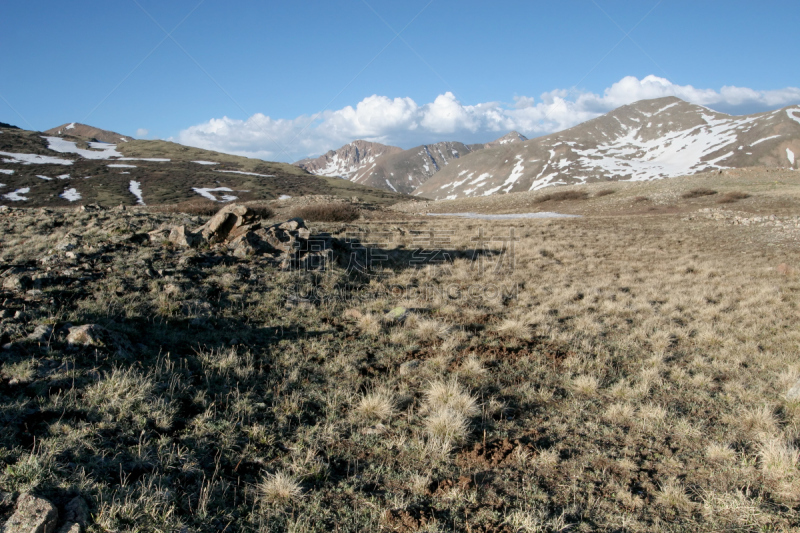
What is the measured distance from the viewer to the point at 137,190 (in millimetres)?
77000

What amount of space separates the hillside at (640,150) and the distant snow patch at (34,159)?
426ft

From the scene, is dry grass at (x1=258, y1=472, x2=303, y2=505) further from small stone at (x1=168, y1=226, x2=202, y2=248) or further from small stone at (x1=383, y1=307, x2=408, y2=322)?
small stone at (x1=168, y1=226, x2=202, y2=248)

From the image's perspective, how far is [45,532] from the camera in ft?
8.91

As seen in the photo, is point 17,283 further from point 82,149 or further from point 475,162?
point 475,162

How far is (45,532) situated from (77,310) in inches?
195

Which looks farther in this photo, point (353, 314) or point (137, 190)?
point (137, 190)

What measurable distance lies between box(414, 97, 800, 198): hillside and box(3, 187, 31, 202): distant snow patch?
12791cm

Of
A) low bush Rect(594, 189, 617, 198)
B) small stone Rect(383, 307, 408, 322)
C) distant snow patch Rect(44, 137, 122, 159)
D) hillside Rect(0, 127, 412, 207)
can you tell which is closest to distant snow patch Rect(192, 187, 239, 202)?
hillside Rect(0, 127, 412, 207)

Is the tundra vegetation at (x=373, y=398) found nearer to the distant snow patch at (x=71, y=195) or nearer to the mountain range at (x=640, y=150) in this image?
the distant snow patch at (x=71, y=195)

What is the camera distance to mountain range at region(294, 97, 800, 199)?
11475 centimetres

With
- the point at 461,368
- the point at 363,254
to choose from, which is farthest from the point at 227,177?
the point at 461,368

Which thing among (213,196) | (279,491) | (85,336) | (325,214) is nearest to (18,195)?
(213,196)

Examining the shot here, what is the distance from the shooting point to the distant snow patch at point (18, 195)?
201 ft

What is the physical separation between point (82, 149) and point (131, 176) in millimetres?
55532
